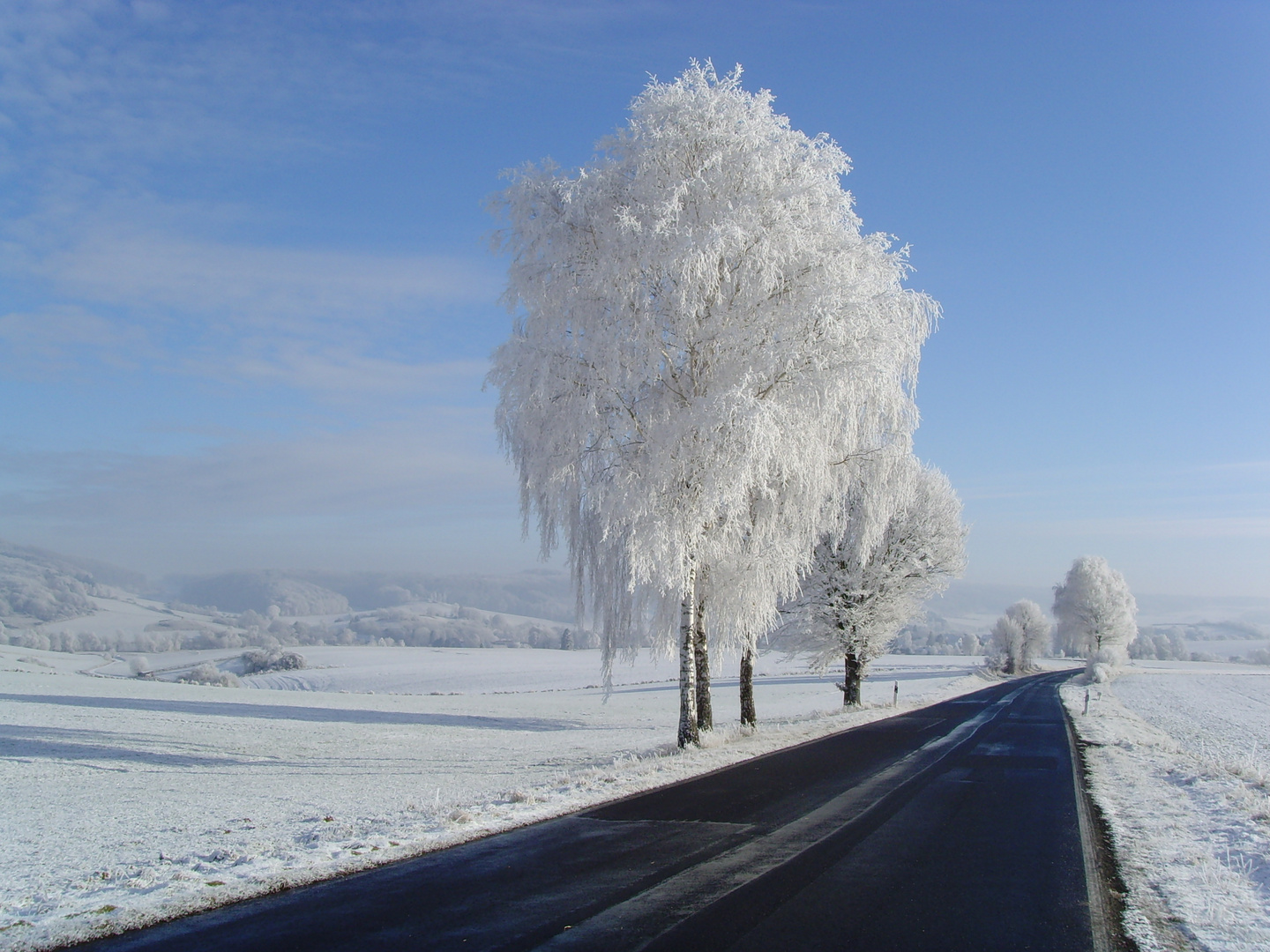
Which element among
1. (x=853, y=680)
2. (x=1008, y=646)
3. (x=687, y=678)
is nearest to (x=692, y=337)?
(x=687, y=678)

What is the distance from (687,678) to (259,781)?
8649mm

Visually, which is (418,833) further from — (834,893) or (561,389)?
(561,389)

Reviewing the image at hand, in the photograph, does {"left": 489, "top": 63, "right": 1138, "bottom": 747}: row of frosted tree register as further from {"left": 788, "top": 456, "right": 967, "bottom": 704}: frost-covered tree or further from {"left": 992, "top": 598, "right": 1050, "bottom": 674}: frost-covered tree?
{"left": 992, "top": 598, "right": 1050, "bottom": 674}: frost-covered tree

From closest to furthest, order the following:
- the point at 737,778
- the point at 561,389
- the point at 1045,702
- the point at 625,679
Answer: the point at 737,778
the point at 561,389
the point at 1045,702
the point at 625,679

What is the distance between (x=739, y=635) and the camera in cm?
1770

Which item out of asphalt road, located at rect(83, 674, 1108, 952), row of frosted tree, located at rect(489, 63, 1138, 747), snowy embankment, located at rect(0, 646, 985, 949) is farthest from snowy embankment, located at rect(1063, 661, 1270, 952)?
row of frosted tree, located at rect(489, 63, 1138, 747)

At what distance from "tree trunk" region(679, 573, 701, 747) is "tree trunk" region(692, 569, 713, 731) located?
1.09 meters

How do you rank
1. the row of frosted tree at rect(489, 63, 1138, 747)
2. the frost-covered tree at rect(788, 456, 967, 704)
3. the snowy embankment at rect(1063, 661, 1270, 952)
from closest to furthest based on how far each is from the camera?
1. the snowy embankment at rect(1063, 661, 1270, 952)
2. the row of frosted tree at rect(489, 63, 1138, 747)
3. the frost-covered tree at rect(788, 456, 967, 704)

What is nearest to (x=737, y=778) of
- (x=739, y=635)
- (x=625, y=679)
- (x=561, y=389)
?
(x=739, y=635)

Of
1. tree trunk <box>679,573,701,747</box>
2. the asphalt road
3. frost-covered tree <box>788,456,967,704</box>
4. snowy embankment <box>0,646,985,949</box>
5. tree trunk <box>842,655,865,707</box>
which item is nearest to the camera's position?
the asphalt road

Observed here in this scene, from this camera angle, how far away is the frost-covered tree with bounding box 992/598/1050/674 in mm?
94312

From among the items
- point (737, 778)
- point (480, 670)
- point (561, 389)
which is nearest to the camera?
point (737, 778)

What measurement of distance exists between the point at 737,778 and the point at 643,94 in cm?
1311

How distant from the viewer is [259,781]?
14.7 m
